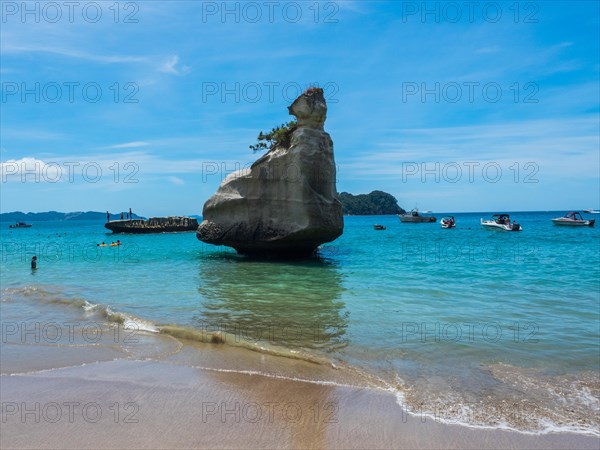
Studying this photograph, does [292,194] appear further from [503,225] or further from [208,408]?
[503,225]

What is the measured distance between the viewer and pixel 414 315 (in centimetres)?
1276

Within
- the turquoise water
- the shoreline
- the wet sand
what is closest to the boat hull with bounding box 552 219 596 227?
the turquoise water

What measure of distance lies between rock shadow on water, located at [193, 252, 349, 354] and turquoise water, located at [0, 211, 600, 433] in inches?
1.8

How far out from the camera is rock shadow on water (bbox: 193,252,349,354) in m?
10.6

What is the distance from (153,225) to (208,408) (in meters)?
70.9

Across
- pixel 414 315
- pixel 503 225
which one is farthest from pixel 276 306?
pixel 503 225

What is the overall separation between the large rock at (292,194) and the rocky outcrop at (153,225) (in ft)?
158

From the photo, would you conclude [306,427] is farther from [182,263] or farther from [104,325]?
[182,263]

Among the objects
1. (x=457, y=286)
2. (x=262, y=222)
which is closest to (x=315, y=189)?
(x=262, y=222)

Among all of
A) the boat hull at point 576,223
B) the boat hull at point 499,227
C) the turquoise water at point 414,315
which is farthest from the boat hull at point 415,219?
the turquoise water at point 414,315

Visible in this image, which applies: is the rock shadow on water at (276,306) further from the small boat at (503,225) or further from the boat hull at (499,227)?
the small boat at (503,225)

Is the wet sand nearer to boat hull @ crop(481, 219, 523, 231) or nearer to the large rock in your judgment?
the large rock

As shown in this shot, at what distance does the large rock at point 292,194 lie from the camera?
26.0 meters

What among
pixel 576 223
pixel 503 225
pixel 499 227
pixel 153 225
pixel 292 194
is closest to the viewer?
pixel 292 194
